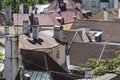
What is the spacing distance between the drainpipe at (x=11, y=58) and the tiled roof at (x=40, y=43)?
1281 cm

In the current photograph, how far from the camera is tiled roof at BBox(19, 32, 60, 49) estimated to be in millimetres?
33900

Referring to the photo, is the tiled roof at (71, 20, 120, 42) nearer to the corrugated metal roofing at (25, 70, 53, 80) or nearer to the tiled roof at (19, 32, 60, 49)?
the tiled roof at (19, 32, 60, 49)

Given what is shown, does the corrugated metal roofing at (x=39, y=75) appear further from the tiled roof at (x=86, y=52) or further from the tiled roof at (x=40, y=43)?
A: the tiled roof at (x=86, y=52)

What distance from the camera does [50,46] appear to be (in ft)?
117

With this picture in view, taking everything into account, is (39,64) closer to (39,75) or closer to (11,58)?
(39,75)

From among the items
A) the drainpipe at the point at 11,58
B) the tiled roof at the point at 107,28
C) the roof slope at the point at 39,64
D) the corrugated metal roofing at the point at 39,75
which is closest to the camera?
the drainpipe at the point at 11,58

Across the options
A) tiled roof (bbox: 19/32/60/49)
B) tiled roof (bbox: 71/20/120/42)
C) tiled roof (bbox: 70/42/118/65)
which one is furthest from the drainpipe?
tiled roof (bbox: 71/20/120/42)

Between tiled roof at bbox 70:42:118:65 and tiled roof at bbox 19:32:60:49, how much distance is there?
7.99ft

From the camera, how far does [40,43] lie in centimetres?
3575

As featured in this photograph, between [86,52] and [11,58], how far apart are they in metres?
19.3

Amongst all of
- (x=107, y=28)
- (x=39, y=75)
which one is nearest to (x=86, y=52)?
(x=107, y=28)

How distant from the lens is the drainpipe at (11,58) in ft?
64.1

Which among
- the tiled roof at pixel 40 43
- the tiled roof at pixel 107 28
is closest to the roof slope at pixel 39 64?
the tiled roof at pixel 40 43

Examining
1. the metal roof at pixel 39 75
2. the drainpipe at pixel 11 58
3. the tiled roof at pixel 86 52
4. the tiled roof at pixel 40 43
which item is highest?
the drainpipe at pixel 11 58
